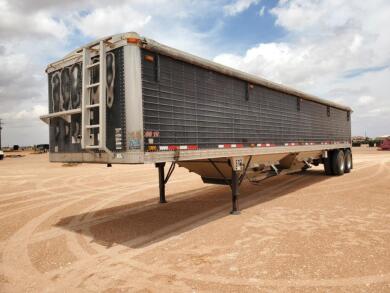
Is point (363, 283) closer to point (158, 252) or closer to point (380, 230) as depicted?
point (380, 230)

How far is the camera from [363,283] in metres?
4.13

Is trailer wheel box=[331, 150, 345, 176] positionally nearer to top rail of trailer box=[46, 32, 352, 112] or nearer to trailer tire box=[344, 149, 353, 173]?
trailer tire box=[344, 149, 353, 173]

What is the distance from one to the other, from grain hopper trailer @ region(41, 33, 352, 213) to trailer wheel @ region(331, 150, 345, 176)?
6.08 m

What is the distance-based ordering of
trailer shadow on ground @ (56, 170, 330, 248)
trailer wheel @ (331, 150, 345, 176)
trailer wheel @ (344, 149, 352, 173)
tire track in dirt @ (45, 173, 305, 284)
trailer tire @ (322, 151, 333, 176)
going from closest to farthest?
tire track in dirt @ (45, 173, 305, 284) < trailer shadow on ground @ (56, 170, 330, 248) < trailer wheel @ (331, 150, 345, 176) < trailer tire @ (322, 151, 333, 176) < trailer wheel @ (344, 149, 352, 173)

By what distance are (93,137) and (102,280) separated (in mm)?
2966

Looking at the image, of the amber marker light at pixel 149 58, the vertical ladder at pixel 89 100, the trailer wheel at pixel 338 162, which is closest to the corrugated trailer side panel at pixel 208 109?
the amber marker light at pixel 149 58

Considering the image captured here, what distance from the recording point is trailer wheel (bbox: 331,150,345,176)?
15250 mm

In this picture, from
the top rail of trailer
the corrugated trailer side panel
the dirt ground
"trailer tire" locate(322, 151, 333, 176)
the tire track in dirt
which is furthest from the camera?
"trailer tire" locate(322, 151, 333, 176)

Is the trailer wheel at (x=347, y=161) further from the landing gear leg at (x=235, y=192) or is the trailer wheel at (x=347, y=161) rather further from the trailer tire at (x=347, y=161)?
the landing gear leg at (x=235, y=192)

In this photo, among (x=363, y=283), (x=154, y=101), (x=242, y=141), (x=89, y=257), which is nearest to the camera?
(x=363, y=283)

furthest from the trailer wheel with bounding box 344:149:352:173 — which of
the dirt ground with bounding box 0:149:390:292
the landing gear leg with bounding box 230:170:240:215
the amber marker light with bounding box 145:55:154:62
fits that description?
the amber marker light with bounding box 145:55:154:62

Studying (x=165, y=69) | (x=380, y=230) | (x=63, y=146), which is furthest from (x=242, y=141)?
(x=63, y=146)

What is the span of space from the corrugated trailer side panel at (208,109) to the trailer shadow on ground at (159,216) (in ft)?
6.14

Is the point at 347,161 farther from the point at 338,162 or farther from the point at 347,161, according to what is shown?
the point at 338,162
